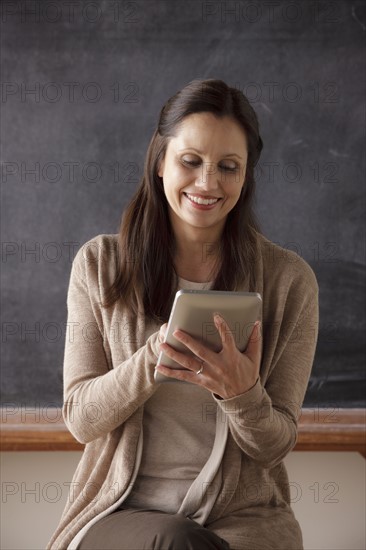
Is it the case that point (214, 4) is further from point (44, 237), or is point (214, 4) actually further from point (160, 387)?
point (160, 387)

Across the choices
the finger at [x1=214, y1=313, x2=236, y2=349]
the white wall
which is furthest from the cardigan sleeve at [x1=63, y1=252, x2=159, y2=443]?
the white wall

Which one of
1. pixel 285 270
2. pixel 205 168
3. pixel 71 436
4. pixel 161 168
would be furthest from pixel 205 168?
pixel 71 436

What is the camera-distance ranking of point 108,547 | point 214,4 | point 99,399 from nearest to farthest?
1. point 108,547
2. point 99,399
3. point 214,4

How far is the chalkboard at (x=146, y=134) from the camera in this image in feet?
7.61

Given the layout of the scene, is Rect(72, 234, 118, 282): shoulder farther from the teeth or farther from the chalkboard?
the chalkboard

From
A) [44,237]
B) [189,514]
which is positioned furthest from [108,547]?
[44,237]

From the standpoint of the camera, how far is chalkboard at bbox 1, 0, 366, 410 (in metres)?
2.32

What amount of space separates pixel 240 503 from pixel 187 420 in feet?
0.56

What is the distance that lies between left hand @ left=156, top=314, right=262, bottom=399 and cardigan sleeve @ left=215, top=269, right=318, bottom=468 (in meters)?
0.02

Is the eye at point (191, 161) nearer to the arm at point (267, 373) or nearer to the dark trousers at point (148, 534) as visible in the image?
the arm at point (267, 373)

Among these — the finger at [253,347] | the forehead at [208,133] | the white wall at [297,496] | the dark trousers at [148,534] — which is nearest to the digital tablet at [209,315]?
the finger at [253,347]

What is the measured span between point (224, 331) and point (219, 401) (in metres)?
0.15

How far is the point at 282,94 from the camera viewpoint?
235 centimetres

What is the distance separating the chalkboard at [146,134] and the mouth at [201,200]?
852mm
